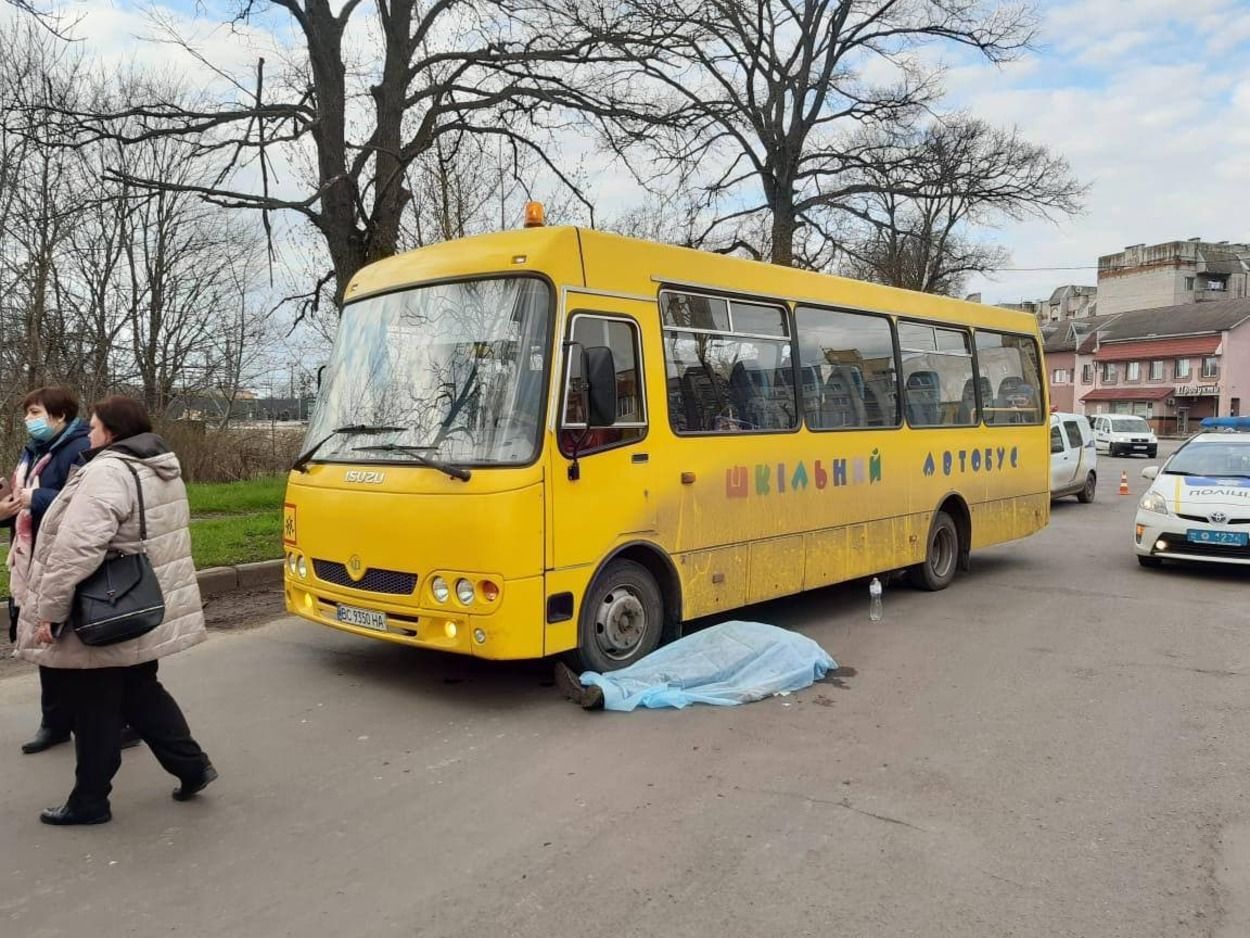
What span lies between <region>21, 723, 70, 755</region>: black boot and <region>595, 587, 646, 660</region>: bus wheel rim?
3.08 metres

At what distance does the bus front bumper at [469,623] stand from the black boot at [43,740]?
5.45ft

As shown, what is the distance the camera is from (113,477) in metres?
3.98

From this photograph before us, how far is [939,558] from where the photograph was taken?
10.0 metres

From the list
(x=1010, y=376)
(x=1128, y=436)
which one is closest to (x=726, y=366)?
(x=1010, y=376)

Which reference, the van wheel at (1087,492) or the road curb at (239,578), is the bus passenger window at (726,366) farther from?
the van wheel at (1087,492)

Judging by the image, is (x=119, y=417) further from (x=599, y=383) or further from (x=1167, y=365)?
(x=1167, y=365)

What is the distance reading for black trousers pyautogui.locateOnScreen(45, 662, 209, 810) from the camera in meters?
4.09

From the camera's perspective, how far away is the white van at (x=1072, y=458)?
18406 millimetres

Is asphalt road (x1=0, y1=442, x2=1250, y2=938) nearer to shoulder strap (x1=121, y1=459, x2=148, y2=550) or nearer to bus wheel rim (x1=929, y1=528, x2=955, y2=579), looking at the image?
shoulder strap (x1=121, y1=459, x2=148, y2=550)

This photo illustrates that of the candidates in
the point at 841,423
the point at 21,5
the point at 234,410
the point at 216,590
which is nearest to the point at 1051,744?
the point at 841,423

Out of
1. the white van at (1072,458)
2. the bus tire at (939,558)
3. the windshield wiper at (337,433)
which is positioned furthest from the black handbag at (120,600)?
the white van at (1072,458)

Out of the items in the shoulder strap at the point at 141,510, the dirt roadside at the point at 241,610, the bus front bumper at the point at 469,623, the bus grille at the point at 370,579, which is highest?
the shoulder strap at the point at 141,510

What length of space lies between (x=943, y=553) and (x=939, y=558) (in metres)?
0.10

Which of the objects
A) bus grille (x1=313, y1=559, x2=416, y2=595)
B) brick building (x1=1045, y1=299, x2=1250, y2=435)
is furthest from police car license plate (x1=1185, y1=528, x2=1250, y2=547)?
brick building (x1=1045, y1=299, x2=1250, y2=435)
